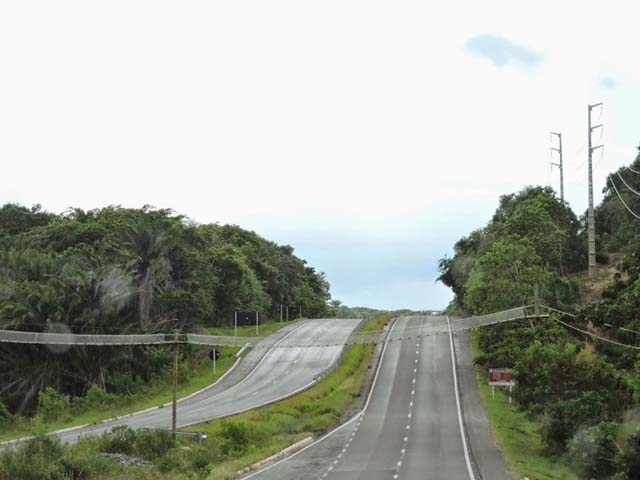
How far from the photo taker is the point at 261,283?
355ft

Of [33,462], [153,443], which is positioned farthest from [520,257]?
[33,462]

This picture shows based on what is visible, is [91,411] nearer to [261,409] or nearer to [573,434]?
[261,409]

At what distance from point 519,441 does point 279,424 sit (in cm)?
1348

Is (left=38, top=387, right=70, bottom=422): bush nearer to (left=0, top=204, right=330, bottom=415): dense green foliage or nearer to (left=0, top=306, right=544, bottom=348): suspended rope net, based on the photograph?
(left=0, top=306, right=544, bottom=348): suspended rope net

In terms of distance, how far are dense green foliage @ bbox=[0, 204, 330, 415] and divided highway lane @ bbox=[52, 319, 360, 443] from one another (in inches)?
278

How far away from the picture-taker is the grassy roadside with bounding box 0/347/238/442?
50.4 metres

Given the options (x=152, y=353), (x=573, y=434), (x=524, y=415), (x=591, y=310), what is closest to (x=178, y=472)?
(x=573, y=434)

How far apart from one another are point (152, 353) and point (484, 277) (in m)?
29.1

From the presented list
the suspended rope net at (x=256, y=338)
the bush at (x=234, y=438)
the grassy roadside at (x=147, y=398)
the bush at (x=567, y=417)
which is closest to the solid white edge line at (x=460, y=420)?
the suspended rope net at (x=256, y=338)

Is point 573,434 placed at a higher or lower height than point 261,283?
lower

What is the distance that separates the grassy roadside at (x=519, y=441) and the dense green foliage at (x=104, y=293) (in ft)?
95.1

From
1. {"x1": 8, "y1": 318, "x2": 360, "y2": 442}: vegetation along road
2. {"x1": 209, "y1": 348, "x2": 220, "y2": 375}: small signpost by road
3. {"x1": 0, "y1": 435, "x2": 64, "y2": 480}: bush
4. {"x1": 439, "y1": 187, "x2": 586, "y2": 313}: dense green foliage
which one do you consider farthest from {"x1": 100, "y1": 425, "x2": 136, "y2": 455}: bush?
{"x1": 209, "y1": 348, "x2": 220, "y2": 375}: small signpost by road

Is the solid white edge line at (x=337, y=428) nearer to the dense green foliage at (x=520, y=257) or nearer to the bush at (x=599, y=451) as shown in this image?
the dense green foliage at (x=520, y=257)

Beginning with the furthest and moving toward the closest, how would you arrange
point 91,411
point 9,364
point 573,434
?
point 9,364
point 91,411
point 573,434
